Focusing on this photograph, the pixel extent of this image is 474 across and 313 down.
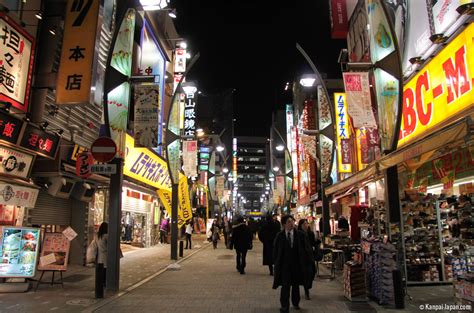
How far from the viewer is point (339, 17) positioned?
20.6 metres

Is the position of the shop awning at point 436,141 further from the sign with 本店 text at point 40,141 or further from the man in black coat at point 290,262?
the sign with 本店 text at point 40,141

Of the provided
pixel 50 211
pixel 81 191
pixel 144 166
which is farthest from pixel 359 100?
pixel 144 166

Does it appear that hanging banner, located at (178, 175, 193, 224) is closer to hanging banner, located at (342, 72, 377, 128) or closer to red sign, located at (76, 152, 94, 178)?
red sign, located at (76, 152, 94, 178)

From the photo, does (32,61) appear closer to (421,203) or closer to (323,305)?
(323,305)

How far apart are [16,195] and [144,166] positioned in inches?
391

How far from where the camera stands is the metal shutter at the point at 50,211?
13.1 metres

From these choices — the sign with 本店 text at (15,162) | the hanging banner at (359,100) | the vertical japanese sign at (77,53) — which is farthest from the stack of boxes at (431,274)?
the sign with 本店 text at (15,162)

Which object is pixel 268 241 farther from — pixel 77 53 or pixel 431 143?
pixel 77 53

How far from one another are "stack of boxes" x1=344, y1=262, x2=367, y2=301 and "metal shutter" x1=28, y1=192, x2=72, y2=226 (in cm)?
943

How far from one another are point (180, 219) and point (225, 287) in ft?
27.1

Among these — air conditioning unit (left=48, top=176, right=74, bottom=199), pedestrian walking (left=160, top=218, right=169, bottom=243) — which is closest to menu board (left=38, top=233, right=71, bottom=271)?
air conditioning unit (left=48, top=176, right=74, bottom=199)

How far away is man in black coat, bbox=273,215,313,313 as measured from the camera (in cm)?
795

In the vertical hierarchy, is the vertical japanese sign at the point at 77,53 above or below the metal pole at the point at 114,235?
above

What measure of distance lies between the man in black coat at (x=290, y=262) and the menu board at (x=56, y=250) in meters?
6.21
